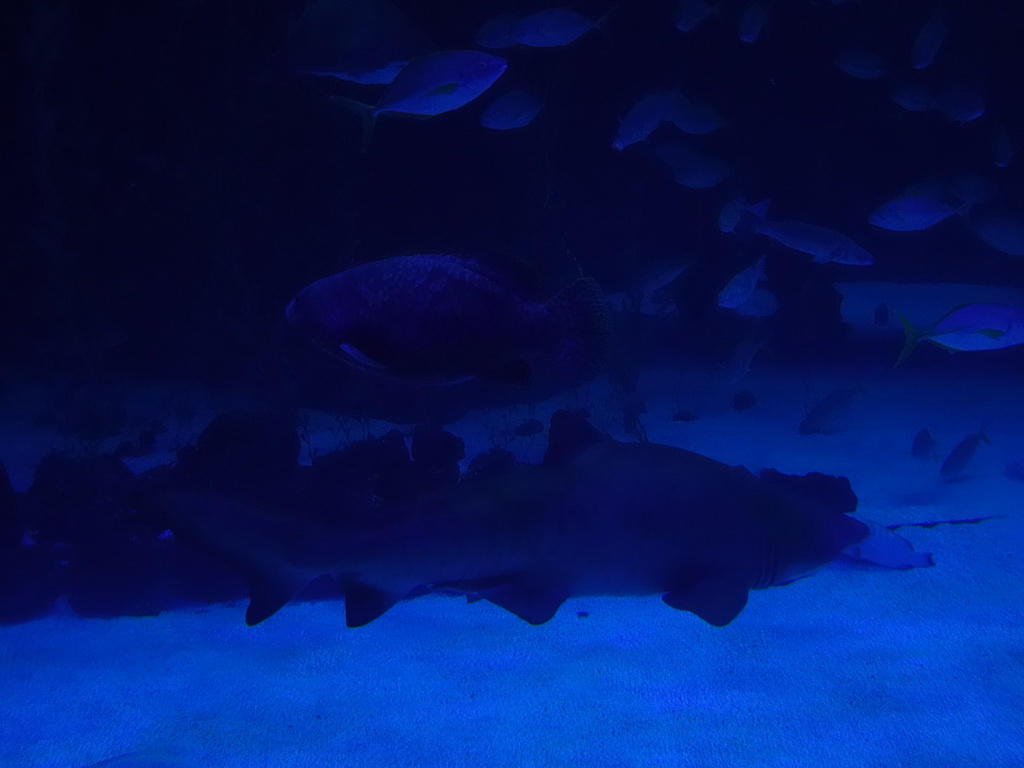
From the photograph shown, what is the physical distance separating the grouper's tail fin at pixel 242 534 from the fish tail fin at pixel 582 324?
1.12 metres

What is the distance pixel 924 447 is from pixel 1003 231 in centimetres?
312

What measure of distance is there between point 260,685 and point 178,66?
366 inches

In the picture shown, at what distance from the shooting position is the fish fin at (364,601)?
2.25 meters

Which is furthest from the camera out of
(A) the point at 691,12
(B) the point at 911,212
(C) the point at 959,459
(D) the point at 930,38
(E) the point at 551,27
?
(A) the point at 691,12

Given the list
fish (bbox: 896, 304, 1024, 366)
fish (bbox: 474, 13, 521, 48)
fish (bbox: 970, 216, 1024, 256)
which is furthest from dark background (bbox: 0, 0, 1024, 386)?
fish (bbox: 896, 304, 1024, 366)

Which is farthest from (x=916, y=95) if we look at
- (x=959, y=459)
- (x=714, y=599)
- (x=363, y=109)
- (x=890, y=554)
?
(x=714, y=599)

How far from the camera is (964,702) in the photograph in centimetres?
285

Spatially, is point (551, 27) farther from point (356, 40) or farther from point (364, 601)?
point (364, 601)

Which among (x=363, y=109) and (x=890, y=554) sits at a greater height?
(x=363, y=109)

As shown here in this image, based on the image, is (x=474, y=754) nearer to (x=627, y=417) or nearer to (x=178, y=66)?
(x=627, y=417)

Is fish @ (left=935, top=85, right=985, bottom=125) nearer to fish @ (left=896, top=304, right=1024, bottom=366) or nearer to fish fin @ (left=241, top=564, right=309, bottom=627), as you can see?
fish @ (left=896, top=304, right=1024, bottom=366)

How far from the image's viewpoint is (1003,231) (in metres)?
8.02

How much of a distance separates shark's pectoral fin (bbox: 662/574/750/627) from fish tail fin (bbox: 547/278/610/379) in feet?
3.03

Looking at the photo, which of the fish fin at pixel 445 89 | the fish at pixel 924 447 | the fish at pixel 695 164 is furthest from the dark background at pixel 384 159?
the fish fin at pixel 445 89
